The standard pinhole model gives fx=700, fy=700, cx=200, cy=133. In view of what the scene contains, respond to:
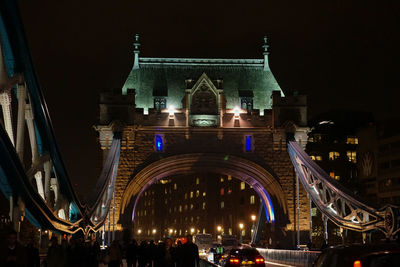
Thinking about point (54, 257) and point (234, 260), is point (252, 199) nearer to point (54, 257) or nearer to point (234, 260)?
point (234, 260)

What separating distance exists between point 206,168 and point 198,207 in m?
65.9

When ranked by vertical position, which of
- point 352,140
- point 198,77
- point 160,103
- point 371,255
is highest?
point 352,140

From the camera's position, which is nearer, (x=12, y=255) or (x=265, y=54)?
(x=12, y=255)

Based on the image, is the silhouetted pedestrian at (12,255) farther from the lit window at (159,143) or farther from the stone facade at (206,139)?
the lit window at (159,143)

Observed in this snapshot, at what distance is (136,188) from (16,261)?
120 ft

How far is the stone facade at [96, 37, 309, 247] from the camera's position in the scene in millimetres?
46156

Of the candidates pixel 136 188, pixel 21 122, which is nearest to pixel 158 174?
pixel 136 188

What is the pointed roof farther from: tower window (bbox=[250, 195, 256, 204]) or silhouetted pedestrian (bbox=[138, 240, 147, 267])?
tower window (bbox=[250, 195, 256, 204])

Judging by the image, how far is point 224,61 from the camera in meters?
51.8

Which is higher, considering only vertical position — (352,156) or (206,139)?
(352,156)

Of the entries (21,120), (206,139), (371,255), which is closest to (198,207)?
(206,139)

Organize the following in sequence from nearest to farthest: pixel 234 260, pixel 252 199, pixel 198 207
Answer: pixel 234 260
pixel 252 199
pixel 198 207

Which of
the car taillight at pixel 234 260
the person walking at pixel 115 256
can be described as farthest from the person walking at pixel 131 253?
the person walking at pixel 115 256

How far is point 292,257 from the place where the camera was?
110 feet
